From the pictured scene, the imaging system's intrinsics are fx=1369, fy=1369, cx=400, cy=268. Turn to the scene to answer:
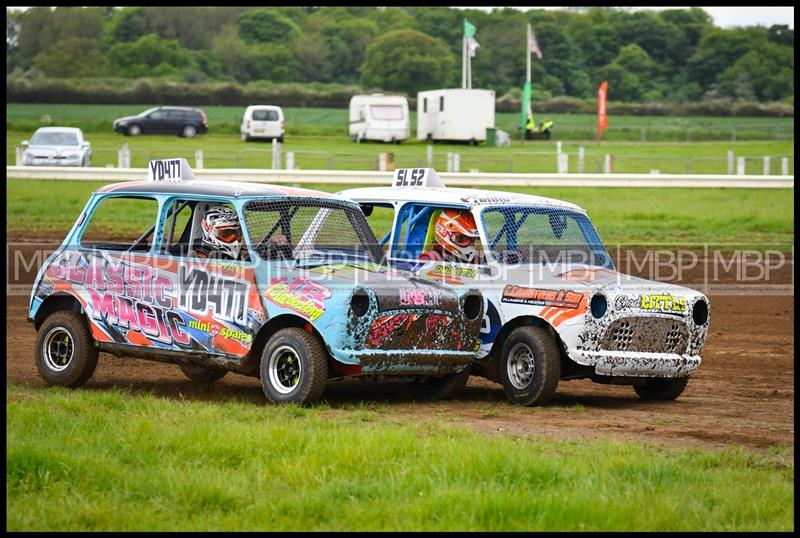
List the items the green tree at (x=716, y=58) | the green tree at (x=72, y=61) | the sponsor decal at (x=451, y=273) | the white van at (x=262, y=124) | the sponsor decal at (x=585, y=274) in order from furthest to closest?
the green tree at (x=716, y=58) < the green tree at (x=72, y=61) < the white van at (x=262, y=124) < the sponsor decal at (x=451, y=273) < the sponsor decal at (x=585, y=274)

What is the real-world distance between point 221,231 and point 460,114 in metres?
40.6

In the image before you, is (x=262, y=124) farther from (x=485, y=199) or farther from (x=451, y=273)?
(x=451, y=273)

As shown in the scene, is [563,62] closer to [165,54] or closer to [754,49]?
[754,49]

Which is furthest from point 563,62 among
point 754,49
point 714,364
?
point 714,364

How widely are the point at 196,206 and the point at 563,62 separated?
80.6m

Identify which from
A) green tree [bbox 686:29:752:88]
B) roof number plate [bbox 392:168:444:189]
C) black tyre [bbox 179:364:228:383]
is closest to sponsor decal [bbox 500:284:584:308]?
roof number plate [bbox 392:168:444:189]

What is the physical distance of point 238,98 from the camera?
69.8 m

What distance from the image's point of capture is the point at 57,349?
11414mm

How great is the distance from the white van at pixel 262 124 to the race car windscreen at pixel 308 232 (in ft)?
129

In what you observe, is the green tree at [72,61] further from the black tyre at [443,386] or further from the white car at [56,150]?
the black tyre at [443,386]

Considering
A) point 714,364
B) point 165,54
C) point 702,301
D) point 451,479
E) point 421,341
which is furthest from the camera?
point 165,54

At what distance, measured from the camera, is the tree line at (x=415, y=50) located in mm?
83375

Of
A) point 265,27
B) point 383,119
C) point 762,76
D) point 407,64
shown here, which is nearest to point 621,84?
point 762,76

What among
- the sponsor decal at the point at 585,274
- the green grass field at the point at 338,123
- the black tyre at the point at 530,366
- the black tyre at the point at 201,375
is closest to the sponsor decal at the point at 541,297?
the black tyre at the point at 530,366
